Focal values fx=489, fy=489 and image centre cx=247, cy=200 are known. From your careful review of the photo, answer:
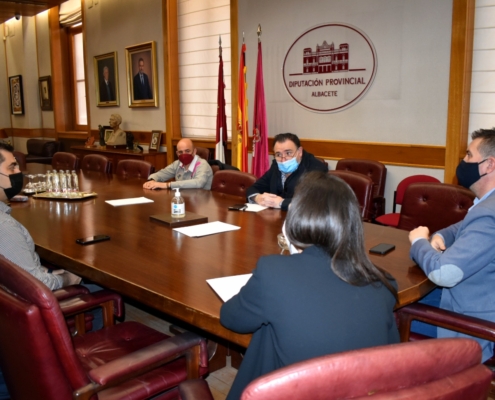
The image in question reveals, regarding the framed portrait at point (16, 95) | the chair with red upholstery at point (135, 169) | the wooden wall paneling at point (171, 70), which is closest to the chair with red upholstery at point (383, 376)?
the chair with red upholstery at point (135, 169)

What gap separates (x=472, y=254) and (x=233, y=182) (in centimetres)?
229

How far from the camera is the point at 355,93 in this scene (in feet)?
16.3

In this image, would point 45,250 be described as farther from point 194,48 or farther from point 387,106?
point 194,48

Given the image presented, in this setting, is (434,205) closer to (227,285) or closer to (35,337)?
(227,285)

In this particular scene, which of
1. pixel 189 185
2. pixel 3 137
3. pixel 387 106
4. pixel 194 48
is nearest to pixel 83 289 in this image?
pixel 189 185

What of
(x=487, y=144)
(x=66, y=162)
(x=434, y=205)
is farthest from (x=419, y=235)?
(x=66, y=162)

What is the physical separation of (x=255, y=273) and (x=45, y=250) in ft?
4.70

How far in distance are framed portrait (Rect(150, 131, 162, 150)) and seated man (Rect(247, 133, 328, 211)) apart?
13.8 ft

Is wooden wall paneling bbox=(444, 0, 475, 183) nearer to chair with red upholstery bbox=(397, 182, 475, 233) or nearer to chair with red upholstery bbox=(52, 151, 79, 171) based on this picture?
chair with red upholstery bbox=(397, 182, 475, 233)

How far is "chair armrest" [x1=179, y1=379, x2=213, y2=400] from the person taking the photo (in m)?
1.27

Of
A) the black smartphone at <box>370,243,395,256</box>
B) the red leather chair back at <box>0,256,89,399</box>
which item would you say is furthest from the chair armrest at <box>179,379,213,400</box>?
the black smartphone at <box>370,243,395,256</box>

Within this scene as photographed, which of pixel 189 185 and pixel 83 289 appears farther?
pixel 189 185

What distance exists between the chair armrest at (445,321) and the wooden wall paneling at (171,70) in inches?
228

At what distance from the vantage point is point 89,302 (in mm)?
1893
